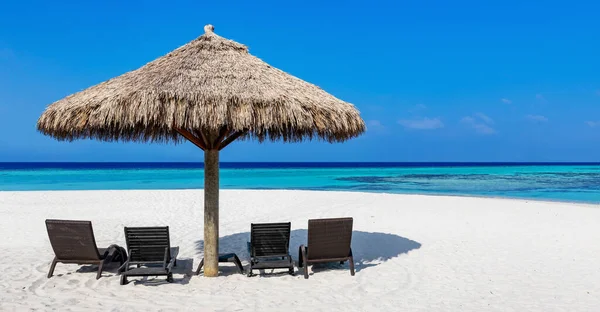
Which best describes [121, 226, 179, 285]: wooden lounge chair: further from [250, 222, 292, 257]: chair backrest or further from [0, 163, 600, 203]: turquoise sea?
[0, 163, 600, 203]: turquoise sea

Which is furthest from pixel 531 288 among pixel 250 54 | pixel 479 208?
pixel 479 208

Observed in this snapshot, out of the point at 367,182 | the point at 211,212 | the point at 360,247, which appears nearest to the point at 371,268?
the point at 360,247

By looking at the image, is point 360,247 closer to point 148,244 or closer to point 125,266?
point 148,244

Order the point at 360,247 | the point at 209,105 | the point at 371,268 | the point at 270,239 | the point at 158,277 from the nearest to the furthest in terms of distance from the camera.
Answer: the point at 209,105, the point at 158,277, the point at 270,239, the point at 371,268, the point at 360,247

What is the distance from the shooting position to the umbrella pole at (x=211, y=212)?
553cm

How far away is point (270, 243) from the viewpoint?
18.3 feet

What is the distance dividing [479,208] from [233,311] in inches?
408

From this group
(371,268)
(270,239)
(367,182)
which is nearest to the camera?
(270,239)

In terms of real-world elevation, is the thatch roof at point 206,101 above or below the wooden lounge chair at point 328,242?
above

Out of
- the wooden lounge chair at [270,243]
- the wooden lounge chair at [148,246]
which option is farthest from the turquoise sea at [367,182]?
the wooden lounge chair at [148,246]

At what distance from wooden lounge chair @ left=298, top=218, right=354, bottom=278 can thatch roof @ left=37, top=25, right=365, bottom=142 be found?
3.45 ft

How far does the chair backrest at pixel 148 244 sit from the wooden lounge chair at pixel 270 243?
944 millimetres

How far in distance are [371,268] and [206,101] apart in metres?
2.95

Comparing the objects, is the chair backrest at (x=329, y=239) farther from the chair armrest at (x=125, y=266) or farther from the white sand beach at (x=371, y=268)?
the chair armrest at (x=125, y=266)
